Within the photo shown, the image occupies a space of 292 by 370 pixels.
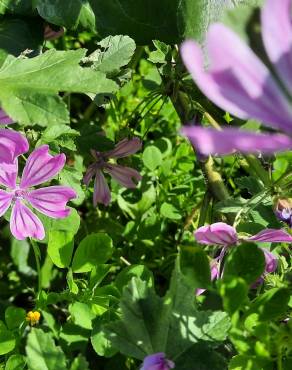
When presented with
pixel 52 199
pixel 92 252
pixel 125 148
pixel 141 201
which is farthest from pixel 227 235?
pixel 141 201

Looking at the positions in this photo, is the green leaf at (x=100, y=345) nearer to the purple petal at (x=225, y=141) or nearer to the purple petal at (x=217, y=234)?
the purple petal at (x=217, y=234)

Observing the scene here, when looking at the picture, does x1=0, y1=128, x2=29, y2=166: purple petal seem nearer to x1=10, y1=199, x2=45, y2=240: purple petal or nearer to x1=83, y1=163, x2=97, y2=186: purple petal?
x1=10, y1=199, x2=45, y2=240: purple petal

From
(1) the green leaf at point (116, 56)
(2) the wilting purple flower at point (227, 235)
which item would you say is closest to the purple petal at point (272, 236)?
(2) the wilting purple flower at point (227, 235)

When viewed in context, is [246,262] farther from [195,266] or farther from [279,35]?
[279,35]

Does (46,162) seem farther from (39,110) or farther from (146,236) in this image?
(146,236)

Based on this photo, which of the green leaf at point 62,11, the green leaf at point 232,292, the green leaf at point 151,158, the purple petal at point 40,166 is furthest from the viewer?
the green leaf at point 151,158

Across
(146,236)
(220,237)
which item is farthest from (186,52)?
(146,236)

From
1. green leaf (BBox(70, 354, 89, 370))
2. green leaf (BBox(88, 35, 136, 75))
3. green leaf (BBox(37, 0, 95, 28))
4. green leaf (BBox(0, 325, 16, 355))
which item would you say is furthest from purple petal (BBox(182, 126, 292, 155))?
green leaf (BBox(37, 0, 95, 28))
